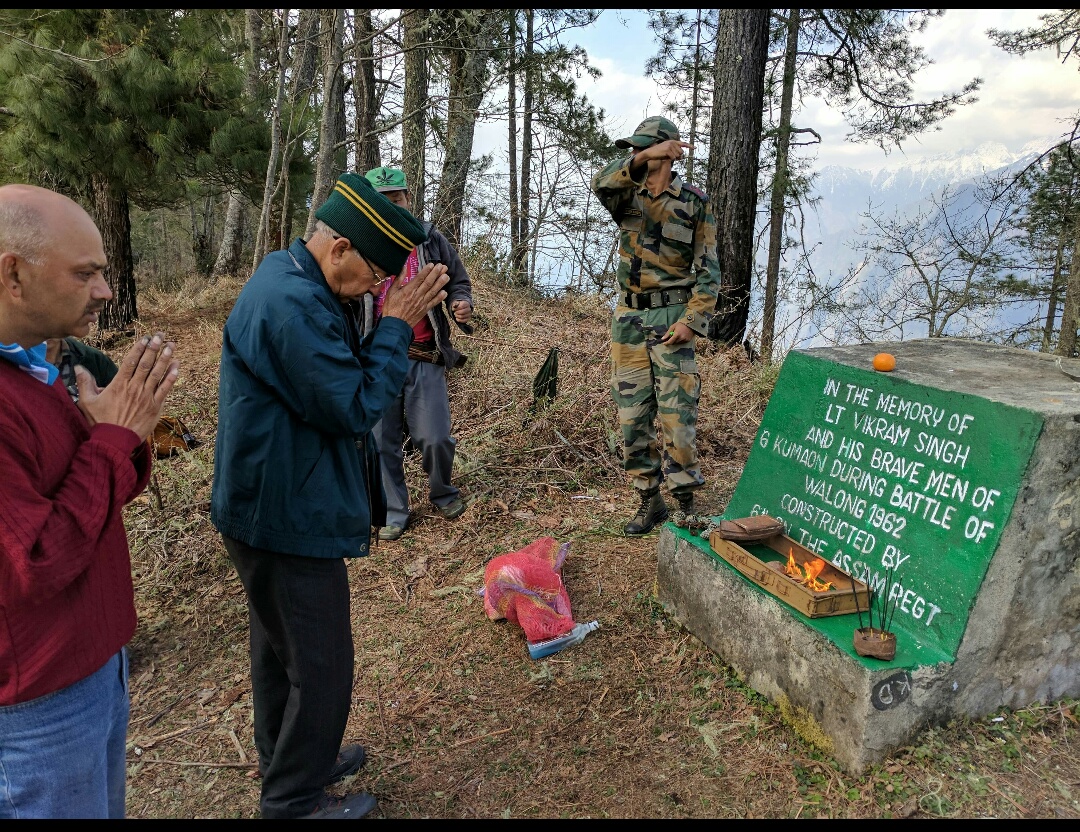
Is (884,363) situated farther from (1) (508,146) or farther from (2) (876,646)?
(1) (508,146)

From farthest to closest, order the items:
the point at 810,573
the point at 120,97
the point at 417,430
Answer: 1. the point at 120,97
2. the point at 417,430
3. the point at 810,573

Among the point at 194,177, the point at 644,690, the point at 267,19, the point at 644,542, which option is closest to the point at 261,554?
the point at 644,690

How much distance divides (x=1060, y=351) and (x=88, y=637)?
12636 mm

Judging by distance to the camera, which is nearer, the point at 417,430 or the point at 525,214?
the point at 417,430

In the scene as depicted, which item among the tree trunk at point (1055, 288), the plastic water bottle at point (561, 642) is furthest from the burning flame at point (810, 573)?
the tree trunk at point (1055, 288)

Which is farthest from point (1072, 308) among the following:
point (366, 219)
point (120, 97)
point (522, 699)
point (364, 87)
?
point (120, 97)

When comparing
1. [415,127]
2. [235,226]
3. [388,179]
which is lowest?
[388,179]

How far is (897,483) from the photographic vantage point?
2932 millimetres

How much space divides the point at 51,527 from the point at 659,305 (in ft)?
11.3

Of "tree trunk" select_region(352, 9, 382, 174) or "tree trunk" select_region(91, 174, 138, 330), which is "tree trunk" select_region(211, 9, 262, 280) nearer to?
"tree trunk" select_region(91, 174, 138, 330)

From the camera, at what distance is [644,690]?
3191mm

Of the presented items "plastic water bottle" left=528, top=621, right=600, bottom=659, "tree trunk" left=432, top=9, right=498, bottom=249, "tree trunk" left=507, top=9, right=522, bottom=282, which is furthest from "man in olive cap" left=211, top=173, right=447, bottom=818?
"tree trunk" left=432, top=9, right=498, bottom=249

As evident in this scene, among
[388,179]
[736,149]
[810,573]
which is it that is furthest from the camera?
[736,149]

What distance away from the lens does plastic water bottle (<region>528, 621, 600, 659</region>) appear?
343cm
